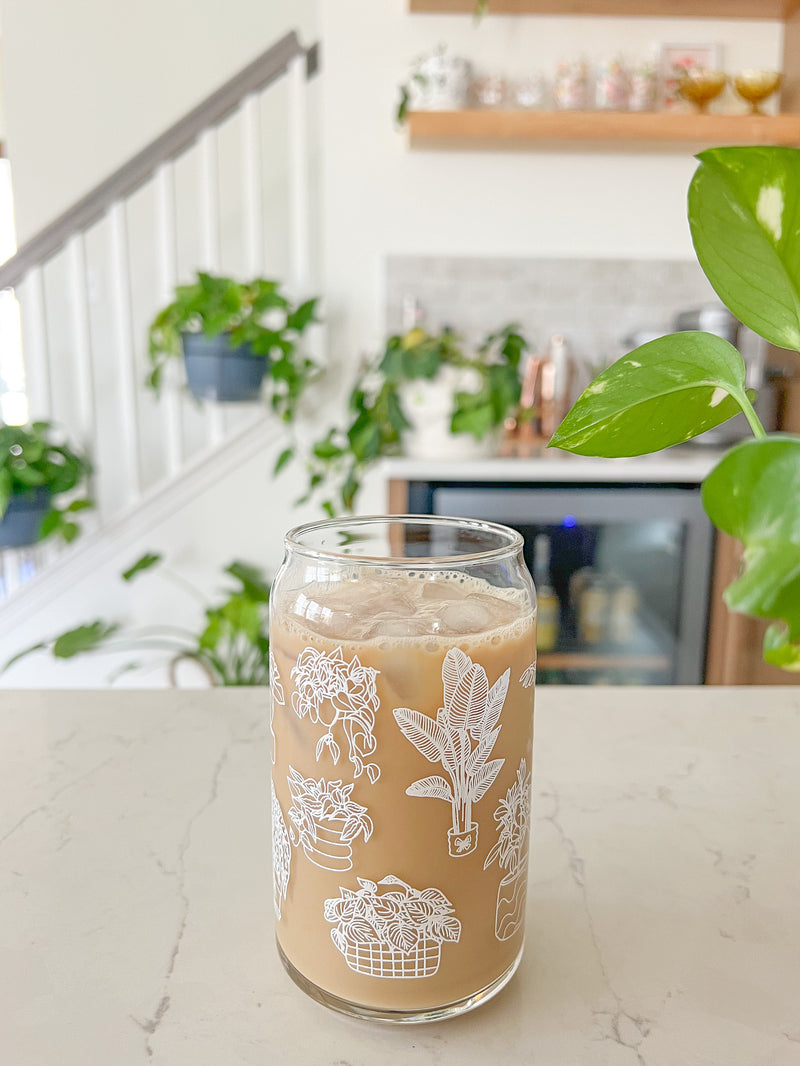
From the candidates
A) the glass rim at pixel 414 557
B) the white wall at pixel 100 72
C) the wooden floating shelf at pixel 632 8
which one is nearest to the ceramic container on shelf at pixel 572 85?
the wooden floating shelf at pixel 632 8

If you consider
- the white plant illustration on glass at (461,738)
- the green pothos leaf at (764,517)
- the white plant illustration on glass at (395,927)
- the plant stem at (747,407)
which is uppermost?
the plant stem at (747,407)

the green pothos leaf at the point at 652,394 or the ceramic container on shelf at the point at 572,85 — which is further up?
the ceramic container on shelf at the point at 572,85

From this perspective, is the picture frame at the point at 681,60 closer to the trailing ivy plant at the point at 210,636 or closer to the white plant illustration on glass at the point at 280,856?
the trailing ivy plant at the point at 210,636

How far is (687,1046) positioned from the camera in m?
0.38

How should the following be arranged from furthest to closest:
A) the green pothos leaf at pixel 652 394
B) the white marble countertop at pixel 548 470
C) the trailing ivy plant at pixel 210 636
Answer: the trailing ivy plant at pixel 210 636, the white marble countertop at pixel 548 470, the green pothos leaf at pixel 652 394

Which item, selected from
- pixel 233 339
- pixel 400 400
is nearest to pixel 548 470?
pixel 400 400

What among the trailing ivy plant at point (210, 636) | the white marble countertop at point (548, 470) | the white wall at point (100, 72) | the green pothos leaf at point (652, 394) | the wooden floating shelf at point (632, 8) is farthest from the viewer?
the white wall at point (100, 72)

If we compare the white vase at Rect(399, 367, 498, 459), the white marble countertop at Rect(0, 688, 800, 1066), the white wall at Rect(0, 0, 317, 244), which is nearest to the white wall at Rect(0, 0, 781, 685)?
the white vase at Rect(399, 367, 498, 459)

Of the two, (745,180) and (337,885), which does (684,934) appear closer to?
(337,885)

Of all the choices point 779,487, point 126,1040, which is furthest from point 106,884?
point 779,487

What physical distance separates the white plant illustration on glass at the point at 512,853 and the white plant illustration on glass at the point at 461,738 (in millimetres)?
17

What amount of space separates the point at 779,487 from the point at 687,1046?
0.28m

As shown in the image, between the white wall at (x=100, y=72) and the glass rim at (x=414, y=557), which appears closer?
the glass rim at (x=414, y=557)

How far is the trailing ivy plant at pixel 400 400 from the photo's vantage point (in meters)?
2.03
